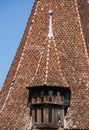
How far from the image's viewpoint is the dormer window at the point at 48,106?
3061 cm

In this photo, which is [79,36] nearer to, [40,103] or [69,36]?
[69,36]

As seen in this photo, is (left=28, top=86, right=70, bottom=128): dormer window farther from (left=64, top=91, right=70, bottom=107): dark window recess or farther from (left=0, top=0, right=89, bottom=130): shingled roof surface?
(left=0, top=0, right=89, bottom=130): shingled roof surface

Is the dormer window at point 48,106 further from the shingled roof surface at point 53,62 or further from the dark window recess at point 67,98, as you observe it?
the shingled roof surface at point 53,62

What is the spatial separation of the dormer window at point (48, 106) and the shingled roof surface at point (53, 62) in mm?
294

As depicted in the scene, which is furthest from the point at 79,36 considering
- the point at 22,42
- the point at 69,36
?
the point at 22,42

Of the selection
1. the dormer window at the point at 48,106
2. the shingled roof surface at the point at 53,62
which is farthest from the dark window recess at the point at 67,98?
the shingled roof surface at the point at 53,62

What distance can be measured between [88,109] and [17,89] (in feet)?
11.8

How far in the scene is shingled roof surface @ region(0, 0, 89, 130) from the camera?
31469 millimetres

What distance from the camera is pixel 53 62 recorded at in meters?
31.9

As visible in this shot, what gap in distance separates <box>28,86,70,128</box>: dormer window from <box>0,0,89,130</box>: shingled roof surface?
294 mm

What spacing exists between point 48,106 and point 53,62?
91.2 inches

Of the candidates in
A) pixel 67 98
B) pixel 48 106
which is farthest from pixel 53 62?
pixel 48 106

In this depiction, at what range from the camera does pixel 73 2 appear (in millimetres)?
35438

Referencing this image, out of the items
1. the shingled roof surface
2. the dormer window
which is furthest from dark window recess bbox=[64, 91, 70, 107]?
the shingled roof surface
